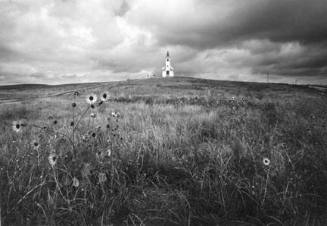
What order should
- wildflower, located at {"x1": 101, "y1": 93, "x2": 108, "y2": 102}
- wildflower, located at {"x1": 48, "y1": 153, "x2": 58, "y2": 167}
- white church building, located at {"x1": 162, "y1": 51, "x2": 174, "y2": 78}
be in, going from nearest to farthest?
wildflower, located at {"x1": 48, "y1": 153, "x2": 58, "y2": 167}
wildflower, located at {"x1": 101, "y1": 93, "x2": 108, "y2": 102}
white church building, located at {"x1": 162, "y1": 51, "x2": 174, "y2": 78}

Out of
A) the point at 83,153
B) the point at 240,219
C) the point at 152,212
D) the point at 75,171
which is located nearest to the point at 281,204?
the point at 240,219

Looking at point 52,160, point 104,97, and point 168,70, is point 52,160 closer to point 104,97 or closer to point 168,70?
point 104,97

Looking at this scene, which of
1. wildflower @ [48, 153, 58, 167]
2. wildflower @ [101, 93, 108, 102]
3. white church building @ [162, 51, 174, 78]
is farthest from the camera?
white church building @ [162, 51, 174, 78]

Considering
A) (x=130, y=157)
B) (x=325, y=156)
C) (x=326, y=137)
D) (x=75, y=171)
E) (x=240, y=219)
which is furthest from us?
(x=326, y=137)

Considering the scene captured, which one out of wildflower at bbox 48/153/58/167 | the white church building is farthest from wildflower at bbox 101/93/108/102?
the white church building

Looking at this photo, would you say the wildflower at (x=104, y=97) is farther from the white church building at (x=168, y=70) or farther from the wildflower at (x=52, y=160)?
the white church building at (x=168, y=70)

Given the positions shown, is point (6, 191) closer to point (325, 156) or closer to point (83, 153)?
point (83, 153)

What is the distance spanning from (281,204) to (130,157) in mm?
1651

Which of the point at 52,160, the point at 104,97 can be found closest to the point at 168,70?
the point at 104,97

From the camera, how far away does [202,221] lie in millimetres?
1558

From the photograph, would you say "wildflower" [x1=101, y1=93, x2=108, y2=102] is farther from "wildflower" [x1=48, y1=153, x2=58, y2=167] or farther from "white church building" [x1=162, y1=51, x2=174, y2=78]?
"white church building" [x1=162, y1=51, x2=174, y2=78]

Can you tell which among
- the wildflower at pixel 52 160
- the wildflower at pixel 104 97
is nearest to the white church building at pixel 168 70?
the wildflower at pixel 104 97

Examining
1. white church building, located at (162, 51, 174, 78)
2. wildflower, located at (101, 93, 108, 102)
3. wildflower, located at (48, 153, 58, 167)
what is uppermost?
white church building, located at (162, 51, 174, 78)

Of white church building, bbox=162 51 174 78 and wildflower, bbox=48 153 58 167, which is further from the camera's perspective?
white church building, bbox=162 51 174 78
